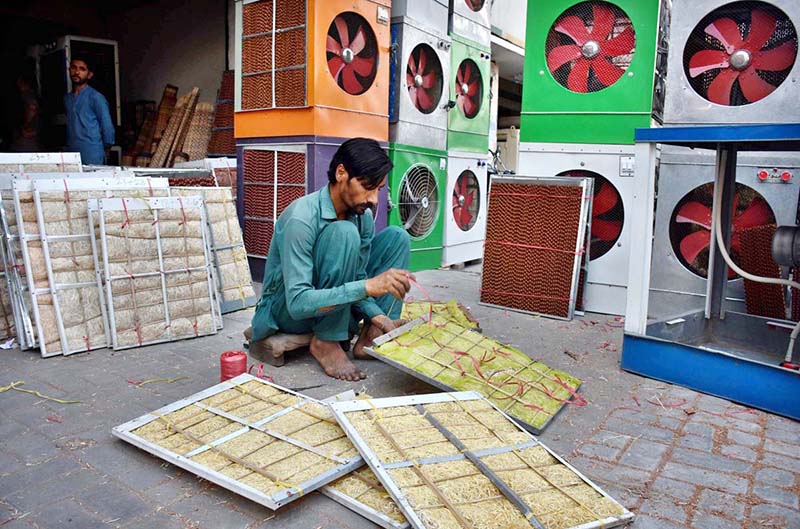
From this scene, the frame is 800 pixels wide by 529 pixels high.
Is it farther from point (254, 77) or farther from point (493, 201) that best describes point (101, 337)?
point (493, 201)

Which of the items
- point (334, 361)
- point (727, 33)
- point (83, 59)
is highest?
point (83, 59)

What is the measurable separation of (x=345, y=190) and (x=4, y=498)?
185 centimetres

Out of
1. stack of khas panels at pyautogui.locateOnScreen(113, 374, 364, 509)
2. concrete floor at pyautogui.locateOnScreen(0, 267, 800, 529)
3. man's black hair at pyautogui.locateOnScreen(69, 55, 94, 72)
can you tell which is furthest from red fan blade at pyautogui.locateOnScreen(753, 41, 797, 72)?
man's black hair at pyautogui.locateOnScreen(69, 55, 94, 72)

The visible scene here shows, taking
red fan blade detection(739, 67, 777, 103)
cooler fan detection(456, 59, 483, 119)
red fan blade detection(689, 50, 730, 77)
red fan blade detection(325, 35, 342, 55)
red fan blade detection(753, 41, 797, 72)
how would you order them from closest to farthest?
red fan blade detection(753, 41, 797, 72) → red fan blade detection(739, 67, 777, 103) → red fan blade detection(689, 50, 730, 77) → red fan blade detection(325, 35, 342, 55) → cooler fan detection(456, 59, 483, 119)

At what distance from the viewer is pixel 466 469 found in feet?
6.89

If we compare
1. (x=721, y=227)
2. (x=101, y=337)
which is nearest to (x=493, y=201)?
(x=721, y=227)

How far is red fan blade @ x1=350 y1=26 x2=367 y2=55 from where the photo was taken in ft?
17.4

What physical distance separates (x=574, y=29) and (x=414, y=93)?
1.79 metres

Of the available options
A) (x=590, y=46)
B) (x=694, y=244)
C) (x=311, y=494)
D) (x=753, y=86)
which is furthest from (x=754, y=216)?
(x=311, y=494)

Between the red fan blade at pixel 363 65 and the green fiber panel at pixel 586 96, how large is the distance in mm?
1374

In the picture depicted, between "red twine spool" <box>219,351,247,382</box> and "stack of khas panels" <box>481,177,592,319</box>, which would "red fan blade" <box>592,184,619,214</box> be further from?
"red twine spool" <box>219,351,247,382</box>

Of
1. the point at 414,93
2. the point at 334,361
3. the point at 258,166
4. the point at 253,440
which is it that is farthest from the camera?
the point at 414,93

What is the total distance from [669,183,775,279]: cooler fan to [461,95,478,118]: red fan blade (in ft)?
9.77

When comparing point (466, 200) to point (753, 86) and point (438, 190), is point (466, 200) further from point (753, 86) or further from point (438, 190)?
point (753, 86)
